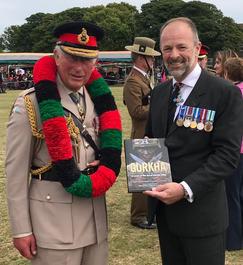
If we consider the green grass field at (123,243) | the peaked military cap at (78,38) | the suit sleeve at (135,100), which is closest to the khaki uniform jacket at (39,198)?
the peaked military cap at (78,38)

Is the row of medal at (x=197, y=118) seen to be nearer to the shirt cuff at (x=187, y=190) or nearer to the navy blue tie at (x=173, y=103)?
the navy blue tie at (x=173, y=103)

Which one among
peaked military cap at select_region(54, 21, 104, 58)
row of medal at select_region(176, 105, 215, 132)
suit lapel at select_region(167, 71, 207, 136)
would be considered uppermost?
peaked military cap at select_region(54, 21, 104, 58)

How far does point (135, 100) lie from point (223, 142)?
2905 mm

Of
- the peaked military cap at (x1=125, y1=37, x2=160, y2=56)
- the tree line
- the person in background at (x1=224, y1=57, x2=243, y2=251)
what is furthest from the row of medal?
the tree line

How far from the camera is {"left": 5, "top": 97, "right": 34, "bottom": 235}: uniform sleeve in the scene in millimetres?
2586

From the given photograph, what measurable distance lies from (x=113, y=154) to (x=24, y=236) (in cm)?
72

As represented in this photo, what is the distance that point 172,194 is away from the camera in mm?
2568

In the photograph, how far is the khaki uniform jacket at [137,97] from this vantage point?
5.46m

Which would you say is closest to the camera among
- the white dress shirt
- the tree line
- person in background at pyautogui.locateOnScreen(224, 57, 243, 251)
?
the white dress shirt

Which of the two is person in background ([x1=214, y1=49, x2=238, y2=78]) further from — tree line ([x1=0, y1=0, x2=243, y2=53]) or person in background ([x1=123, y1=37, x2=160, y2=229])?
tree line ([x1=0, y1=0, x2=243, y2=53])

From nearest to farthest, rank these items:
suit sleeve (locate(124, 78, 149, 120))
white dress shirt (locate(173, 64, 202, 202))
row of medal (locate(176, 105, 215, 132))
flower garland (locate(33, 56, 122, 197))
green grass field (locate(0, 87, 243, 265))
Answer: flower garland (locate(33, 56, 122, 197))
row of medal (locate(176, 105, 215, 132))
white dress shirt (locate(173, 64, 202, 202))
green grass field (locate(0, 87, 243, 265))
suit sleeve (locate(124, 78, 149, 120))

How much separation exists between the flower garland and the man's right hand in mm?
377

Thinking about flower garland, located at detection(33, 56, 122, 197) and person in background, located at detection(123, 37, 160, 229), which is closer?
flower garland, located at detection(33, 56, 122, 197)

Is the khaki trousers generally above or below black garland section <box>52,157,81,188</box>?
below
